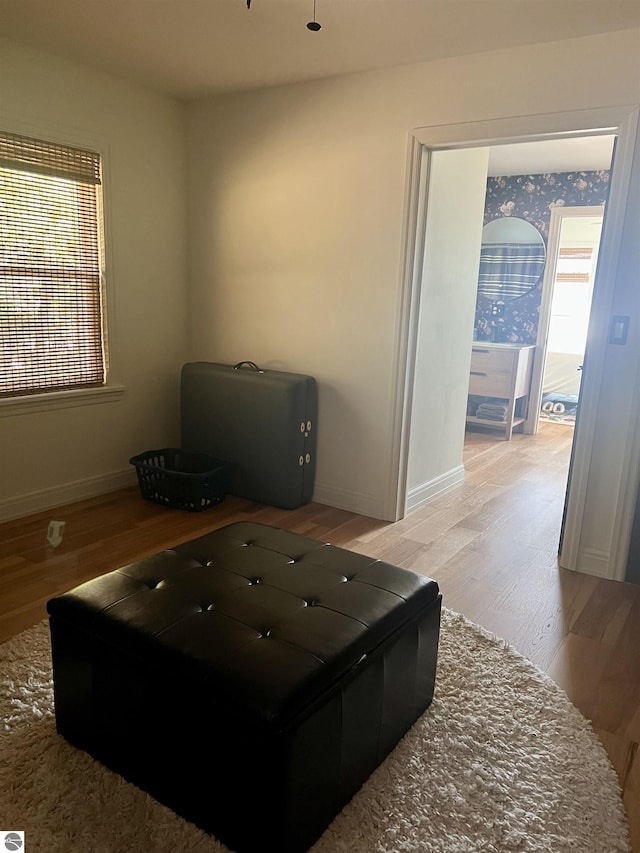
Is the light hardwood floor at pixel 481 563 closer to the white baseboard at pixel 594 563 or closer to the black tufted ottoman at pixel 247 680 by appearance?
A: the white baseboard at pixel 594 563

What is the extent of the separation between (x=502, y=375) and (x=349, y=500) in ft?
9.24

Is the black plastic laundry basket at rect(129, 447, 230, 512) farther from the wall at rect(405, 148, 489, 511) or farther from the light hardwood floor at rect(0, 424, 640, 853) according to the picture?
the wall at rect(405, 148, 489, 511)

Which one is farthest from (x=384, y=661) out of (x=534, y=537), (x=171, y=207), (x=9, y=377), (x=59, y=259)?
(x=171, y=207)

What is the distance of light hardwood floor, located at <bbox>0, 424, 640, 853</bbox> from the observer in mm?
2172

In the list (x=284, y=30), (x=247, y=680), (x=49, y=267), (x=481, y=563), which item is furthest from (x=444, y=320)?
(x=247, y=680)

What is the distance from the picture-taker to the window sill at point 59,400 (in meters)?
3.34

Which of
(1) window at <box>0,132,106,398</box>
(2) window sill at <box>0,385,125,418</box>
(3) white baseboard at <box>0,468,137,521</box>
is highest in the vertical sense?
(1) window at <box>0,132,106,398</box>

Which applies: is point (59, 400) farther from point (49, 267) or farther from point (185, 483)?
point (185, 483)

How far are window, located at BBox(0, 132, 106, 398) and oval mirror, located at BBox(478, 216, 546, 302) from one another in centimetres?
392

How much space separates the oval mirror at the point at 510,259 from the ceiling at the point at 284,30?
11.2 ft

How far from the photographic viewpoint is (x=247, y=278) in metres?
3.92

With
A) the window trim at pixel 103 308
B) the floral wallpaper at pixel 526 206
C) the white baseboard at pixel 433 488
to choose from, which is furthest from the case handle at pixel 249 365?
the floral wallpaper at pixel 526 206

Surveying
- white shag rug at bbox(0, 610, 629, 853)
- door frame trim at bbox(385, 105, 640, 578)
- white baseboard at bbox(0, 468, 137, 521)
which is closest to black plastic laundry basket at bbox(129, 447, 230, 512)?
white baseboard at bbox(0, 468, 137, 521)

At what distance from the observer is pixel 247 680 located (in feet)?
4.50
